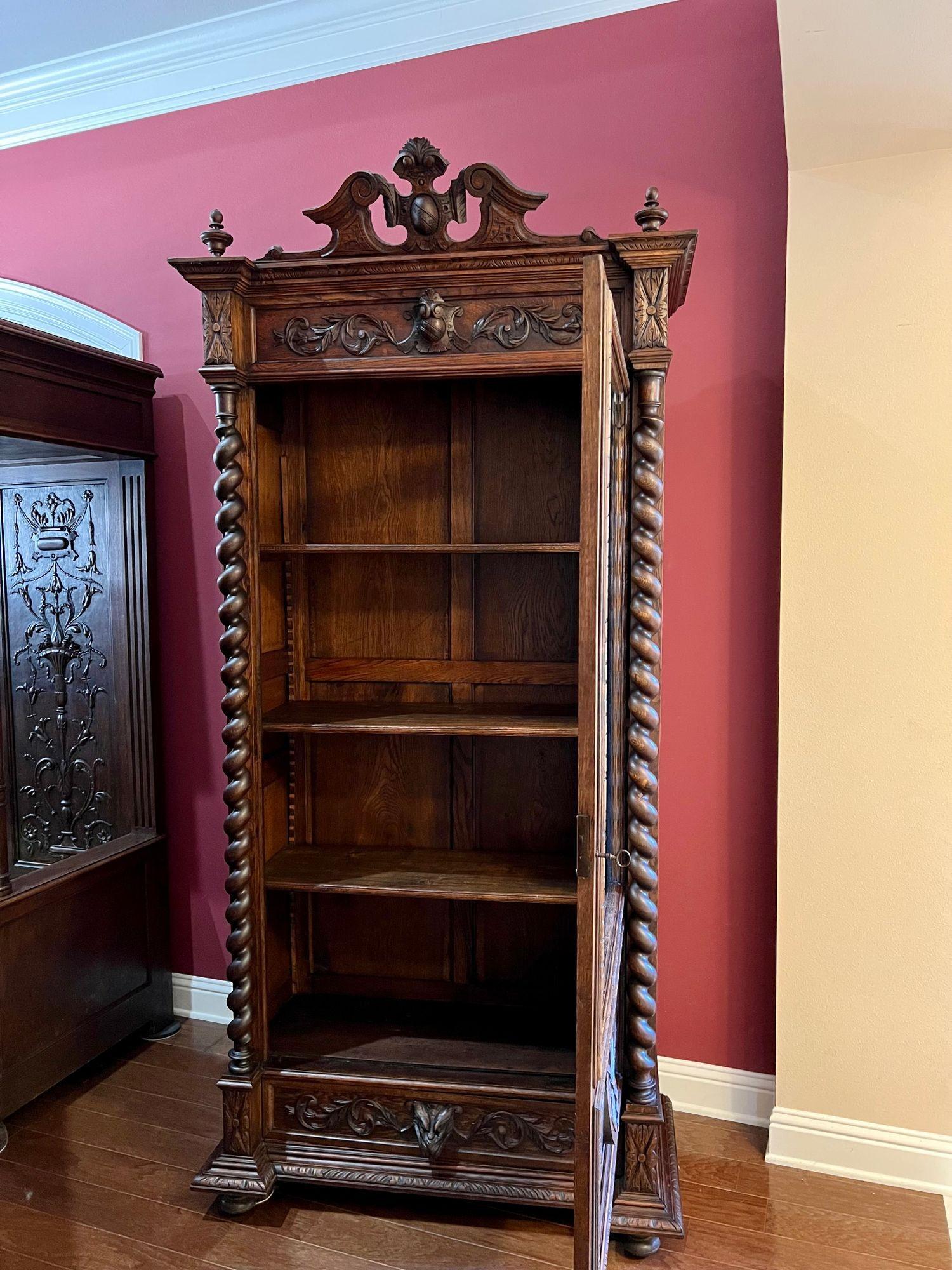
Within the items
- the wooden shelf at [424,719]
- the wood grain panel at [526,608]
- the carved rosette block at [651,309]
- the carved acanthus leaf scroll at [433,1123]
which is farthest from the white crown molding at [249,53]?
the carved acanthus leaf scroll at [433,1123]

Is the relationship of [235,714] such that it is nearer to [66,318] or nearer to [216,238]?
[216,238]

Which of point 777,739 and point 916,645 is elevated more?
point 916,645

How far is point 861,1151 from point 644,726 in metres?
1.19

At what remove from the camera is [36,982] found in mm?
2408

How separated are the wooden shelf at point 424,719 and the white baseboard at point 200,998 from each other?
1201mm

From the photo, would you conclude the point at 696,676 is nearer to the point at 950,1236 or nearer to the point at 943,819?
the point at 943,819

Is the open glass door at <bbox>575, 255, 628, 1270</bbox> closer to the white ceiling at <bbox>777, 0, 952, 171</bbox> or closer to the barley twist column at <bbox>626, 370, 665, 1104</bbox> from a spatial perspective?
the barley twist column at <bbox>626, 370, 665, 1104</bbox>

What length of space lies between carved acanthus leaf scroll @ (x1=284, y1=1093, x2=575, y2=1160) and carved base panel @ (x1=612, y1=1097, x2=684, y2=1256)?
14 centimetres

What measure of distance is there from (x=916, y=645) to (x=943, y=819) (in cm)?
41

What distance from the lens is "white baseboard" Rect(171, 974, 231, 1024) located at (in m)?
2.91

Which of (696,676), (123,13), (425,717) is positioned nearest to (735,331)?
(696,676)

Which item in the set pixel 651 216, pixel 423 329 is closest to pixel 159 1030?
pixel 423 329

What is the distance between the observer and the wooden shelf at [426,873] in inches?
78.1

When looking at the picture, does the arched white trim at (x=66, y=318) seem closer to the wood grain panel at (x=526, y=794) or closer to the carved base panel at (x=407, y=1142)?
the wood grain panel at (x=526, y=794)
